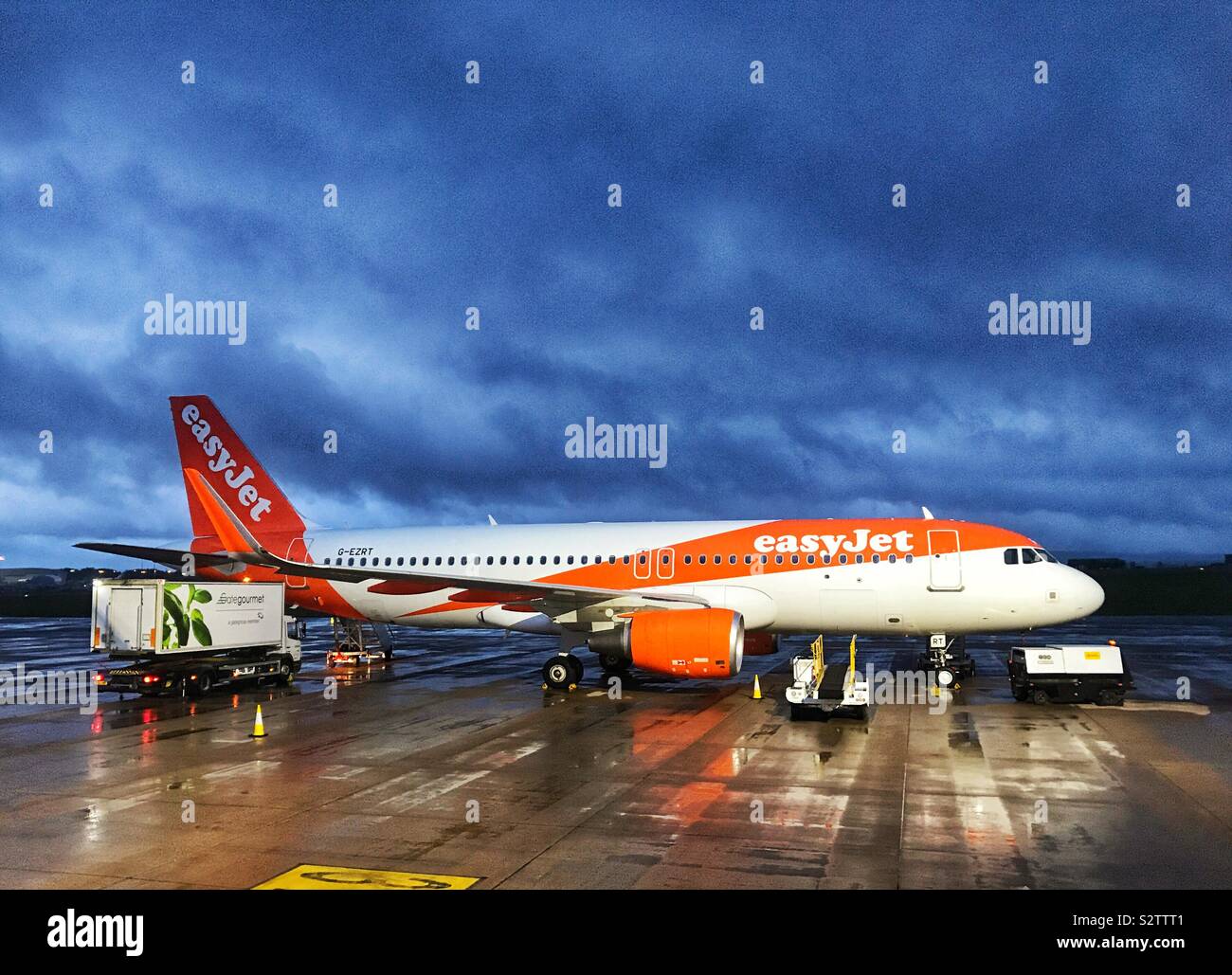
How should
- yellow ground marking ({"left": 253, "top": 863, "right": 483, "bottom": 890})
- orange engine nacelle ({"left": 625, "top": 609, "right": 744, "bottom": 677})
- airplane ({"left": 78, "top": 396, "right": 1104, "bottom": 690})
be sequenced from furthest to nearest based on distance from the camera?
1. airplane ({"left": 78, "top": 396, "right": 1104, "bottom": 690})
2. orange engine nacelle ({"left": 625, "top": 609, "right": 744, "bottom": 677})
3. yellow ground marking ({"left": 253, "top": 863, "right": 483, "bottom": 890})

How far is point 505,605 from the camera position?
23375mm

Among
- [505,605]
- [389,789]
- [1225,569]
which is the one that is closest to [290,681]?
[505,605]

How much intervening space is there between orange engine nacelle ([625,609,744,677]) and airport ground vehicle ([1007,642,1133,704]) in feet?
20.6

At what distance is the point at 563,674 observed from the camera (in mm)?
21688

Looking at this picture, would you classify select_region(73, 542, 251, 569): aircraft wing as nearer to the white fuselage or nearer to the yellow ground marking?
the white fuselage

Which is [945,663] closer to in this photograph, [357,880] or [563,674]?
[563,674]

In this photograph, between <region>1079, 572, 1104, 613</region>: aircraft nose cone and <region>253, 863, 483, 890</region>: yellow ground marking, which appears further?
<region>1079, 572, 1104, 613</region>: aircraft nose cone

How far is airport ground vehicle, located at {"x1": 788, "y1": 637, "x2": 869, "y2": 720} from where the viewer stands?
55.2 ft

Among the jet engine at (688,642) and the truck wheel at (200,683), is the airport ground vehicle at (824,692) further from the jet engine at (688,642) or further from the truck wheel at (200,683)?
the truck wheel at (200,683)

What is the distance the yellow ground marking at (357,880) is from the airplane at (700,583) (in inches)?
456

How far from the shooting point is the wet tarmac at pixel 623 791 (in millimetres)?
8414

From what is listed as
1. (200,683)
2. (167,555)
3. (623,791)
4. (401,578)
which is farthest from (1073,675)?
(167,555)

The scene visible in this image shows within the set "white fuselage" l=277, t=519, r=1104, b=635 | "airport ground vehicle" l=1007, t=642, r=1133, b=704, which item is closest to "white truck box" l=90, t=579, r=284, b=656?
"white fuselage" l=277, t=519, r=1104, b=635
